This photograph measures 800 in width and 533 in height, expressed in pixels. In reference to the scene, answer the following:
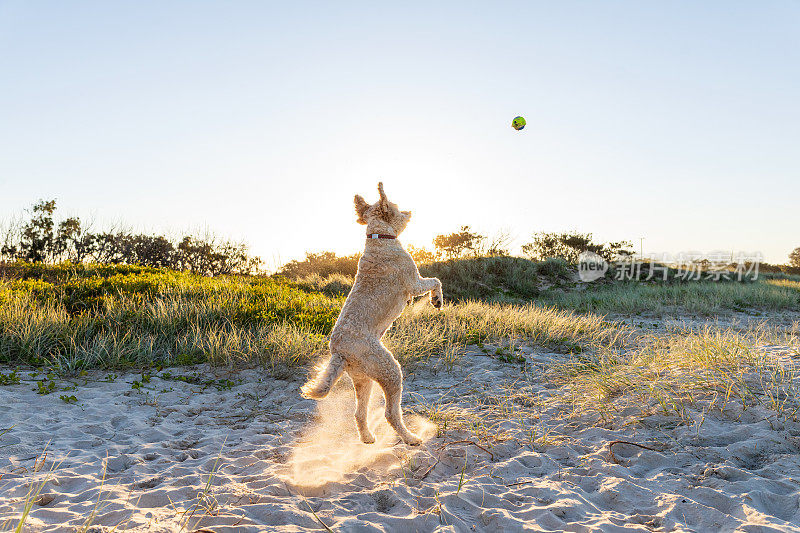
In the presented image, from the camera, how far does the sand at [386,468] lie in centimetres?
291

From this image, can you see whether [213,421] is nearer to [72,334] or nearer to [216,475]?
[216,475]

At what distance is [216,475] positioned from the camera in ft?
11.8

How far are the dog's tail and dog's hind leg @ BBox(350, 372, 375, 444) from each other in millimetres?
187

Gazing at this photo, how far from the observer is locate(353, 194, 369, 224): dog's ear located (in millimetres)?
3980

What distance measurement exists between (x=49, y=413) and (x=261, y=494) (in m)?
3.48

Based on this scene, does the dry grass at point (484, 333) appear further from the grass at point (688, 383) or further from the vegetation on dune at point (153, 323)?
the grass at point (688, 383)

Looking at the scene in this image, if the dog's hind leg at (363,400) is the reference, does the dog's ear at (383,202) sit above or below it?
above

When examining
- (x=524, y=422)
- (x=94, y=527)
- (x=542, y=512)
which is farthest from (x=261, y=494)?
(x=524, y=422)

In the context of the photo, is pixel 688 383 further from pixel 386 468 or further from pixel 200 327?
pixel 200 327

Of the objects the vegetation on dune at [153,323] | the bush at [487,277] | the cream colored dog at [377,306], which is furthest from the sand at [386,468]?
the bush at [487,277]

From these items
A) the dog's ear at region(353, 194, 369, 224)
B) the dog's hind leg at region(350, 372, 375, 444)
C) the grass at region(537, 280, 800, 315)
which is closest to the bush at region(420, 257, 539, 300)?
the grass at region(537, 280, 800, 315)

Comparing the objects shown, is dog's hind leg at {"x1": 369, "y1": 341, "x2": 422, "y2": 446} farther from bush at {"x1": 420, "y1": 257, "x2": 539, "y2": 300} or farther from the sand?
bush at {"x1": 420, "y1": 257, "x2": 539, "y2": 300}

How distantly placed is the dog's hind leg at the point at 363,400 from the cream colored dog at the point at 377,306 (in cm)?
1

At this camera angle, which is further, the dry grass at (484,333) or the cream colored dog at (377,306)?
the dry grass at (484,333)
